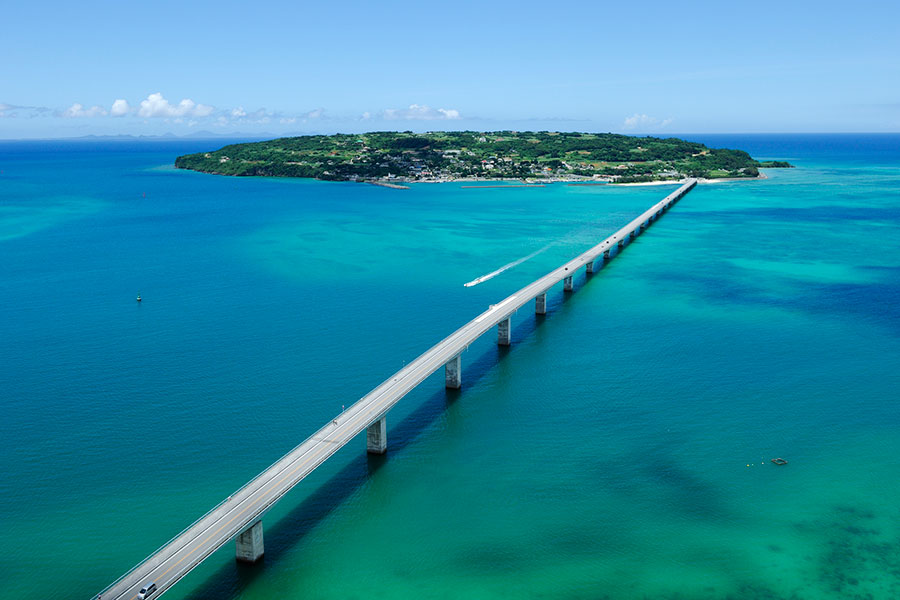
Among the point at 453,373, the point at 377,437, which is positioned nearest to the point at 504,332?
the point at 453,373

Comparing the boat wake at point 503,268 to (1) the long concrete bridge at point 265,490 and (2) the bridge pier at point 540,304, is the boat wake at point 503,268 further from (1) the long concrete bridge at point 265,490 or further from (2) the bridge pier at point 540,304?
(1) the long concrete bridge at point 265,490

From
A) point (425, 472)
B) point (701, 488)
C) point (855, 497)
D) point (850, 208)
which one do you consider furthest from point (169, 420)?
point (850, 208)

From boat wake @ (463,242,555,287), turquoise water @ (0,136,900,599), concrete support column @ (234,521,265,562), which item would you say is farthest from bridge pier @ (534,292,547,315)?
concrete support column @ (234,521,265,562)

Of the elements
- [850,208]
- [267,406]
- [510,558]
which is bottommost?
[510,558]

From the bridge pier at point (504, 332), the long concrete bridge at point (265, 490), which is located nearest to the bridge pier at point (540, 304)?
the bridge pier at point (504, 332)

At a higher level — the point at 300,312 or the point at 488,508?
the point at 300,312

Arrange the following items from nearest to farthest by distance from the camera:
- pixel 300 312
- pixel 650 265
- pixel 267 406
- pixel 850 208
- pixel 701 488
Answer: pixel 701 488
pixel 267 406
pixel 300 312
pixel 650 265
pixel 850 208

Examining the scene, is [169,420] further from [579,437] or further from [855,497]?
[855,497]
